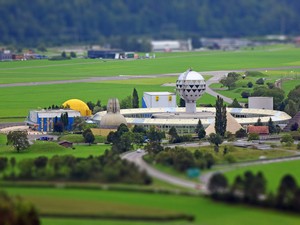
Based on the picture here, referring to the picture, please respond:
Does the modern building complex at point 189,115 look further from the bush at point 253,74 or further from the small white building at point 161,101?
the bush at point 253,74

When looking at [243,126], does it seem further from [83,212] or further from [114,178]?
[83,212]

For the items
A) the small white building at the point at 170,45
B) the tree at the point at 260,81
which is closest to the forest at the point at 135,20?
the small white building at the point at 170,45

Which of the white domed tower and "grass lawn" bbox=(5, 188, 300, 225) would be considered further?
the white domed tower

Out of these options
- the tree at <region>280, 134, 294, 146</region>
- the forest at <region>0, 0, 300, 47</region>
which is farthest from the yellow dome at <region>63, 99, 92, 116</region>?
the forest at <region>0, 0, 300, 47</region>

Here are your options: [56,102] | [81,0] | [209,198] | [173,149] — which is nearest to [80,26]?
[81,0]

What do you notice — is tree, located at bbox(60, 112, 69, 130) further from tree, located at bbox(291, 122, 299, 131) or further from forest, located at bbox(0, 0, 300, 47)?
forest, located at bbox(0, 0, 300, 47)

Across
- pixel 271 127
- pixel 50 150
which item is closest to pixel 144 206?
pixel 50 150
